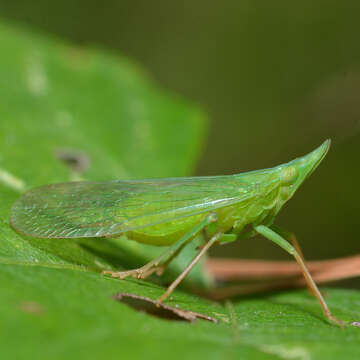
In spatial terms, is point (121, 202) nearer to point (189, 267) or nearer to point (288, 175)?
point (189, 267)

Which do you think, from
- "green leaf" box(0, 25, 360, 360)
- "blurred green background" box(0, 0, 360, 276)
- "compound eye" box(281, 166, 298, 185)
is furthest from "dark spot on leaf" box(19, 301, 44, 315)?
"blurred green background" box(0, 0, 360, 276)

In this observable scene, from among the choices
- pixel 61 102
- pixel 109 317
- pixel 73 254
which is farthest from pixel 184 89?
pixel 109 317

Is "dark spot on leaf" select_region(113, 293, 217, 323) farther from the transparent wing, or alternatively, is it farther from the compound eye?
the compound eye

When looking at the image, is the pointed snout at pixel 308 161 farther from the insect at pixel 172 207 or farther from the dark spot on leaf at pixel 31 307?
the dark spot on leaf at pixel 31 307

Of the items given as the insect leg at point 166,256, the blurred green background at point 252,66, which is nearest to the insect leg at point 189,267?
the insect leg at point 166,256

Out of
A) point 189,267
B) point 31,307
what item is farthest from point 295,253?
point 31,307
